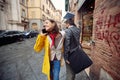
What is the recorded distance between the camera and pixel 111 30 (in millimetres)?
2510

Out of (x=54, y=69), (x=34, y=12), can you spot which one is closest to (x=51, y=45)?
(x=54, y=69)

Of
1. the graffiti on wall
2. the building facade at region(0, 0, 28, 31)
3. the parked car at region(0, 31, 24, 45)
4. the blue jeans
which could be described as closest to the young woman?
the blue jeans

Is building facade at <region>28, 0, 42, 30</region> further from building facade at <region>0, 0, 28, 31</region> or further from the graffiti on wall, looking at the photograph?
the graffiti on wall

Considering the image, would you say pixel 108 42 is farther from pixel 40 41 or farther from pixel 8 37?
pixel 8 37

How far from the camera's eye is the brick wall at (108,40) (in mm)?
2309

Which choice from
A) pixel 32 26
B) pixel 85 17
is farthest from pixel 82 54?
pixel 32 26

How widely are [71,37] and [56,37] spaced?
31 cm

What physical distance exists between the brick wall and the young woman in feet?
3.20

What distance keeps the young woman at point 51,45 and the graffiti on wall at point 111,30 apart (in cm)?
96

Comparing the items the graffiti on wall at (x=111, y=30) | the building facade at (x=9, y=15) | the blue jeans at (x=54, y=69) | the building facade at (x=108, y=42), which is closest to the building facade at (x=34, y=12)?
the building facade at (x=9, y=15)

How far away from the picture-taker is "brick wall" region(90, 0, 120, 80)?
7.57ft

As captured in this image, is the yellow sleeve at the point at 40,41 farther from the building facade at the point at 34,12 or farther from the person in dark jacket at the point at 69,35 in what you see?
the building facade at the point at 34,12

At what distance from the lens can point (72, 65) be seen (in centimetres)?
264

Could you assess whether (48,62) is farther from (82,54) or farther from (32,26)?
(32,26)
